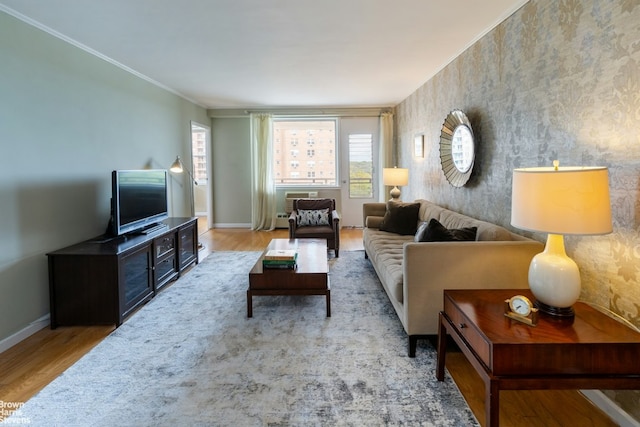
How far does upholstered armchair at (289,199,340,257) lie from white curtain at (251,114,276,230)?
5.92 feet

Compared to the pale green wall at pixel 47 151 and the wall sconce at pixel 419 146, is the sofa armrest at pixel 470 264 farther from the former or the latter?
the wall sconce at pixel 419 146

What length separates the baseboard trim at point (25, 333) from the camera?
252 cm

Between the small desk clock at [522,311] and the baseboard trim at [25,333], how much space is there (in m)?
3.21

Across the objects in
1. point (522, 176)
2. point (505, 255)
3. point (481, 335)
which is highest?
point (522, 176)

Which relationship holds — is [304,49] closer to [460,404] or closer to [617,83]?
[617,83]

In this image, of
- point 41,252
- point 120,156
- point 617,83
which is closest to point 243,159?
point 120,156

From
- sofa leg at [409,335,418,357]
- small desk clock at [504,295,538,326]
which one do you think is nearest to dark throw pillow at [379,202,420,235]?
sofa leg at [409,335,418,357]

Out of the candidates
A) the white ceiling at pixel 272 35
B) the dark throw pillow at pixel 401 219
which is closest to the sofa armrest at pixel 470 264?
the white ceiling at pixel 272 35

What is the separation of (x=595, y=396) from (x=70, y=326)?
361 cm

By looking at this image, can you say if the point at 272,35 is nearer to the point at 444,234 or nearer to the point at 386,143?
the point at 444,234

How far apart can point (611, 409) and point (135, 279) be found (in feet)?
11.2

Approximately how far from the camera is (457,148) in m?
3.78

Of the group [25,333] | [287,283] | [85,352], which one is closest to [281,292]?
[287,283]

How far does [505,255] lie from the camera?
2.27 m
